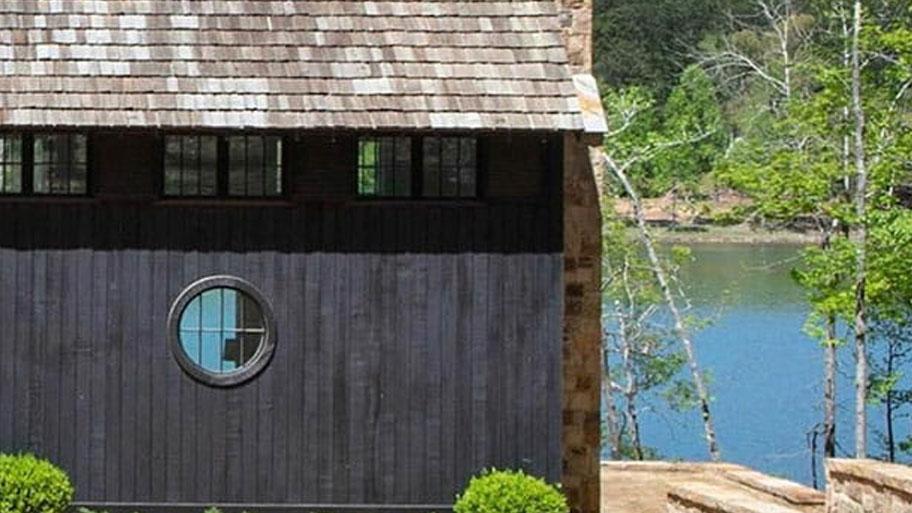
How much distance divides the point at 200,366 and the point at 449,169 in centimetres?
229

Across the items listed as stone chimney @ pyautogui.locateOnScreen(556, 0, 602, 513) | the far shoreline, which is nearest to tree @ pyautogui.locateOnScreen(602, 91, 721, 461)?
the far shoreline

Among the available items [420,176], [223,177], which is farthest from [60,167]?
[420,176]

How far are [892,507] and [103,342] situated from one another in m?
5.62

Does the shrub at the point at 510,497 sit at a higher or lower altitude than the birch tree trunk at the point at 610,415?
higher

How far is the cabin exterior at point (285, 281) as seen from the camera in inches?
498

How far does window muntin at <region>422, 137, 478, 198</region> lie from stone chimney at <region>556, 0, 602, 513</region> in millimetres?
1497

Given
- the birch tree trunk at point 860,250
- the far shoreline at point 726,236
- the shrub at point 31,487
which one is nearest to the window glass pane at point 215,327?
the shrub at point 31,487

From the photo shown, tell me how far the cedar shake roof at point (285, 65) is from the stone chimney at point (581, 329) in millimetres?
1704

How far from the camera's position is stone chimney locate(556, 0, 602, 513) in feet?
46.6

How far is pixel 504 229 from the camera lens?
12820mm

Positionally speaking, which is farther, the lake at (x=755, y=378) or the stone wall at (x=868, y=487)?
the lake at (x=755, y=378)

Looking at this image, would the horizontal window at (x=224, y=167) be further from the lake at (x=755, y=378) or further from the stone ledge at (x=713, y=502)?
the lake at (x=755, y=378)

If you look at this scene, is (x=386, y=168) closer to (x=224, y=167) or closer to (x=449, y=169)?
(x=449, y=169)

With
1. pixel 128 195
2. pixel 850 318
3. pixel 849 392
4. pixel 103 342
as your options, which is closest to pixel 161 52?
pixel 128 195
